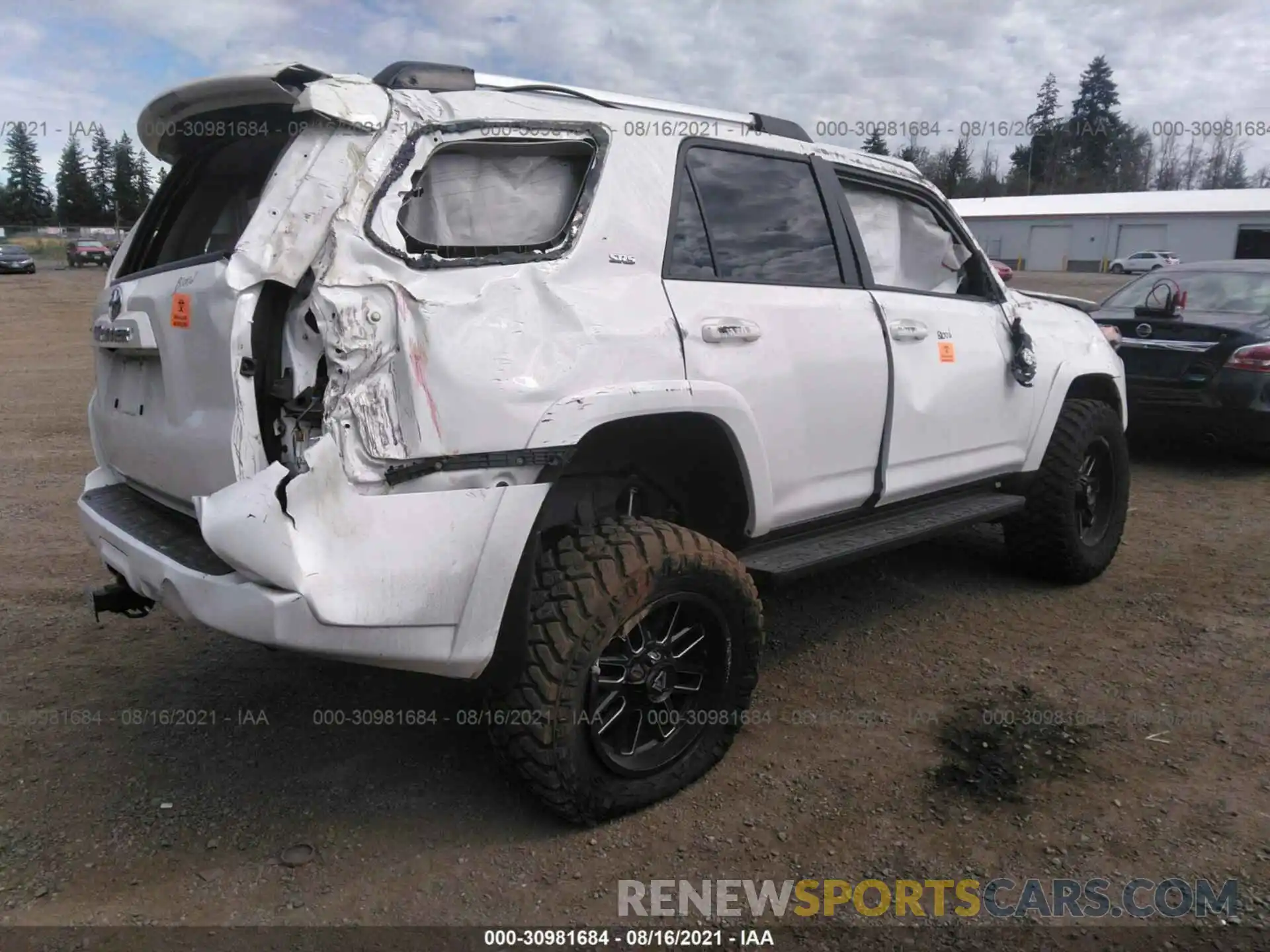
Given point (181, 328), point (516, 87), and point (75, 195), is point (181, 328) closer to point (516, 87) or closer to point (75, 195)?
point (516, 87)

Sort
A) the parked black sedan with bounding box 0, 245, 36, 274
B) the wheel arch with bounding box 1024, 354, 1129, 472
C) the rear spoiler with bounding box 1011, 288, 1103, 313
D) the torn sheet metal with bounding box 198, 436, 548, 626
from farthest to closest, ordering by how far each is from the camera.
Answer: the parked black sedan with bounding box 0, 245, 36, 274
the rear spoiler with bounding box 1011, 288, 1103, 313
the wheel arch with bounding box 1024, 354, 1129, 472
the torn sheet metal with bounding box 198, 436, 548, 626

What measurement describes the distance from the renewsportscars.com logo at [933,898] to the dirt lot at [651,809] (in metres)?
0.04

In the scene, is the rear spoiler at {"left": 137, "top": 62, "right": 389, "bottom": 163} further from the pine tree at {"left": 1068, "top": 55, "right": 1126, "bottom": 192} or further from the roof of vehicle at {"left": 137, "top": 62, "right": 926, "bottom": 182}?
the pine tree at {"left": 1068, "top": 55, "right": 1126, "bottom": 192}

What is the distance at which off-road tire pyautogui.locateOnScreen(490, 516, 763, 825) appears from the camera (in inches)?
105

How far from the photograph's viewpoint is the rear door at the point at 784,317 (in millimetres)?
3061

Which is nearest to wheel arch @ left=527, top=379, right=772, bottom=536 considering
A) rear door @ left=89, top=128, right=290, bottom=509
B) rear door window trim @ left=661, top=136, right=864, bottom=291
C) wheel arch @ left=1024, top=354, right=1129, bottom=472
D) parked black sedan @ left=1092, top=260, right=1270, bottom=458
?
rear door window trim @ left=661, top=136, right=864, bottom=291

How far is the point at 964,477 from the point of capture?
4.25m

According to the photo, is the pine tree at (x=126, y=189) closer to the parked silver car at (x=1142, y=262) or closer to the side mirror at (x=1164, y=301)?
the parked silver car at (x=1142, y=262)

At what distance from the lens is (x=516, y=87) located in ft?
9.31

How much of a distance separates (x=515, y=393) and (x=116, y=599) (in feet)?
5.62

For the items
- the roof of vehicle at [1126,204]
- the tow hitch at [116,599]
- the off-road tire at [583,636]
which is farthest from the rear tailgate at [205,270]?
the roof of vehicle at [1126,204]

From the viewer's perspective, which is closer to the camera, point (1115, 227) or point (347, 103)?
point (347, 103)


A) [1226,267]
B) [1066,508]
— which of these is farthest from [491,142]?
[1226,267]

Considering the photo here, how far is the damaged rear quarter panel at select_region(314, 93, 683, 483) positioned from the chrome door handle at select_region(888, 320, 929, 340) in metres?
1.24
